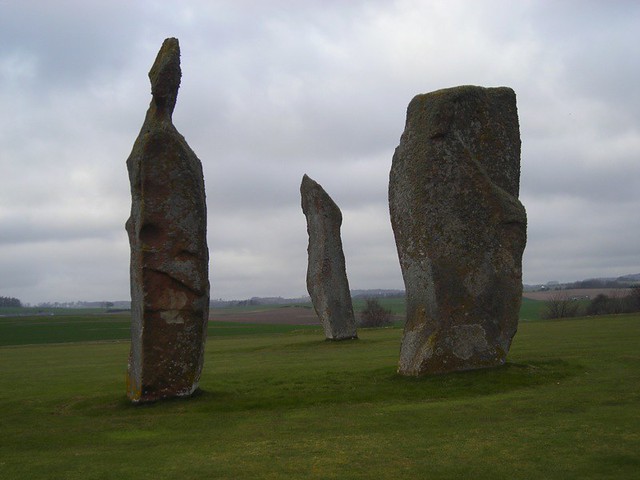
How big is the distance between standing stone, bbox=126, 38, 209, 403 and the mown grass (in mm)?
612

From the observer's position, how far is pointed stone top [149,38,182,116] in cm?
1345

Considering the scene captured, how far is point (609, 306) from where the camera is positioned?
171 feet

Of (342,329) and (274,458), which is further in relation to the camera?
(342,329)

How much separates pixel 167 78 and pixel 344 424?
7.32m

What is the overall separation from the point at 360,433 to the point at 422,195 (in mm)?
6009

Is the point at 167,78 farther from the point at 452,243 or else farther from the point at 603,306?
the point at 603,306

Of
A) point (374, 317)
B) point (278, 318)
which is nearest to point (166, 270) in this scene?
point (374, 317)

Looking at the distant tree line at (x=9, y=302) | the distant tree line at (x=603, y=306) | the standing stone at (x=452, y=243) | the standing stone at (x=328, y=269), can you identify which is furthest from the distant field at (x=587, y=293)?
the distant tree line at (x=9, y=302)

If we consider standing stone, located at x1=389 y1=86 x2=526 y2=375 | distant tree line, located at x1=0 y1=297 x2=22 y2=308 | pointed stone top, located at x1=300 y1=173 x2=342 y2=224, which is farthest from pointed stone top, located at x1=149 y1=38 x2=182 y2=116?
distant tree line, located at x1=0 y1=297 x2=22 y2=308

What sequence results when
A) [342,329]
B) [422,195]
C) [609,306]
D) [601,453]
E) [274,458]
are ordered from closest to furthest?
[601,453]
[274,458]
[422,195]
[342,329]
[609,306]

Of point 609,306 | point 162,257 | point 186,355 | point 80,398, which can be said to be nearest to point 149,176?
point 162,257

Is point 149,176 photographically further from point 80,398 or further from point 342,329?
point 342,329

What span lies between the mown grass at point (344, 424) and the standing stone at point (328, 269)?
981 centimetres

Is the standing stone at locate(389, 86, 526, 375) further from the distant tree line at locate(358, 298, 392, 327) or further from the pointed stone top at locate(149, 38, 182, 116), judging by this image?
the distant tree line at locate(358, 298, 392, 327)
